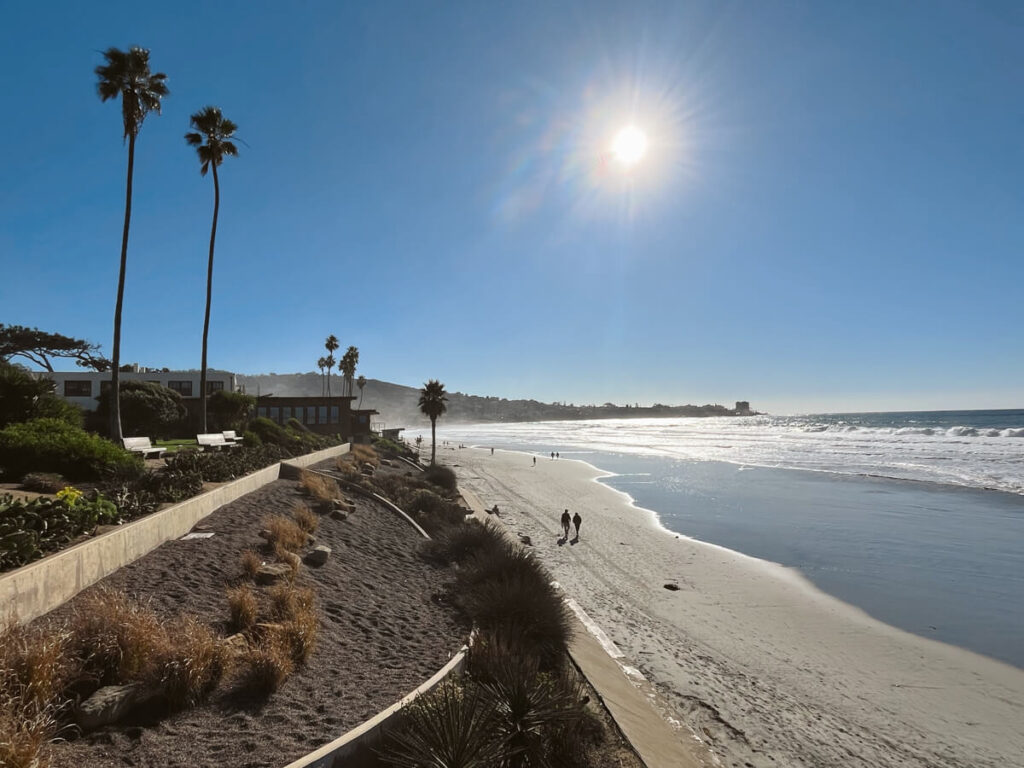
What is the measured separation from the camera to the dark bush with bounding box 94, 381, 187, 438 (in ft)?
102

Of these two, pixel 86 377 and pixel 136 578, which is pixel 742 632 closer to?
pixel 136 578

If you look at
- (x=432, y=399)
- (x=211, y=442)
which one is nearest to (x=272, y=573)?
(x=211, y=442)

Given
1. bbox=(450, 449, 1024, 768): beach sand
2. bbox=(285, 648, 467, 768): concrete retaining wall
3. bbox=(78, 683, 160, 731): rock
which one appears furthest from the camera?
bbox=(450, 449, 1024, 768): beach sand

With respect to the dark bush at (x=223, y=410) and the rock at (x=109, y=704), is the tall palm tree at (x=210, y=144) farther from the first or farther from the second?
the rock at (x=109, y=704)

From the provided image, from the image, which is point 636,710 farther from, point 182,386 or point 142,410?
point 182,386

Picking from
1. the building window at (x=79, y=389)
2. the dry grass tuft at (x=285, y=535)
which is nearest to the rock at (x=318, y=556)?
the dry grass tuft at (x=285, y=535)

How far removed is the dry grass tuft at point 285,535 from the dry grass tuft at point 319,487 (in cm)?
458

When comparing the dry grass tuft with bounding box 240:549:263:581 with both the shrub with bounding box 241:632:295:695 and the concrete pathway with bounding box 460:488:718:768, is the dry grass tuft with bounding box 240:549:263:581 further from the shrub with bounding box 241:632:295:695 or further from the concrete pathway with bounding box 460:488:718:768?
the concrete pathway with bounding box 460:488:718:768

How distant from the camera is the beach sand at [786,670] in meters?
7.95

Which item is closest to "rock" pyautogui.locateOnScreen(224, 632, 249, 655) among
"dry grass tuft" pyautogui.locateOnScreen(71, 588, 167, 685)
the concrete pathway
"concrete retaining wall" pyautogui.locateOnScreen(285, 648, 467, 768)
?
"dry grass tuft" pyautogui.locateOnScreen(71, 588, 167, 685)

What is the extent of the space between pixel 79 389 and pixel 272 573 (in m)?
52.3

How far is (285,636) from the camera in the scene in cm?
705

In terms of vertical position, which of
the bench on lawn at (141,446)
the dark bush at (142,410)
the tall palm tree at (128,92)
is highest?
the tall palm tree at (128,92)

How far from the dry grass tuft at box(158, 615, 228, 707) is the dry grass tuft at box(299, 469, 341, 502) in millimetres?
11105
